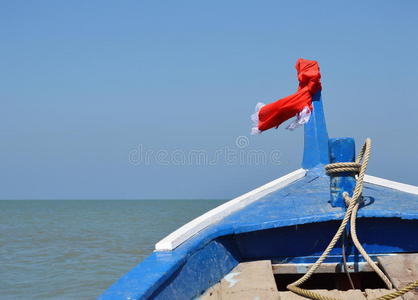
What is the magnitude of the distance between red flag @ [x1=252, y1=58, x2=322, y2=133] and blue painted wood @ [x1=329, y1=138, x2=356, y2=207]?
3.71 ft

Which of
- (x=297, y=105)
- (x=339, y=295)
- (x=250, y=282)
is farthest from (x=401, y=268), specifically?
(x=297, y=105)

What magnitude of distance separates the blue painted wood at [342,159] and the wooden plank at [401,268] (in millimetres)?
368

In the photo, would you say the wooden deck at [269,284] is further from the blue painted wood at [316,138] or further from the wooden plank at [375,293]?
the blue painted wood at [316,138]

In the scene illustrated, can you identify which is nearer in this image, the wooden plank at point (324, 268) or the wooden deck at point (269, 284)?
the wooden deck at point (269, 284)

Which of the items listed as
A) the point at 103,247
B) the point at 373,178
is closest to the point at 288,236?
the point at 373,178

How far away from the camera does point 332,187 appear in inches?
97.4

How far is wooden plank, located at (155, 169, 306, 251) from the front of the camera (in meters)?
2.19

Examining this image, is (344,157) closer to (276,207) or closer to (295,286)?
(276,207)

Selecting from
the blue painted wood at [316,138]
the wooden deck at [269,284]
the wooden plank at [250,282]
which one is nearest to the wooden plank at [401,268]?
the wooden deck at [269,284]

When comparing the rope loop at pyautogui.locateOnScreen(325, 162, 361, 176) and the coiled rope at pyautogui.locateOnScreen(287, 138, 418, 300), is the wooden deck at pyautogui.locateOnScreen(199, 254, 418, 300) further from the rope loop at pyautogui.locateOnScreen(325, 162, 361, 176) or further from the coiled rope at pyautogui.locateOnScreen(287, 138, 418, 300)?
the rope loop at pyautogui.locateOnScreen(325, 162, 361, 176)

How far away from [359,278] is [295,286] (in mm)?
729

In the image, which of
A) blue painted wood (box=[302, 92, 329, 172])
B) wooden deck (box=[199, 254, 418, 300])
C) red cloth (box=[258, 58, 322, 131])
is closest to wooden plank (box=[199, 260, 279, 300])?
wooden deck (box=[199, 254, 418, 300])

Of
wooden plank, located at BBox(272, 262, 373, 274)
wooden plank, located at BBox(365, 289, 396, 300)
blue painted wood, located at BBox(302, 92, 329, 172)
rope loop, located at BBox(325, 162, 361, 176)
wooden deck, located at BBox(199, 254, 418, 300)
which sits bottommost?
wooden plank, located at BBox(365, 289, 396, 300)

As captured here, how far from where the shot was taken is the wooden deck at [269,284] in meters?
1.92
